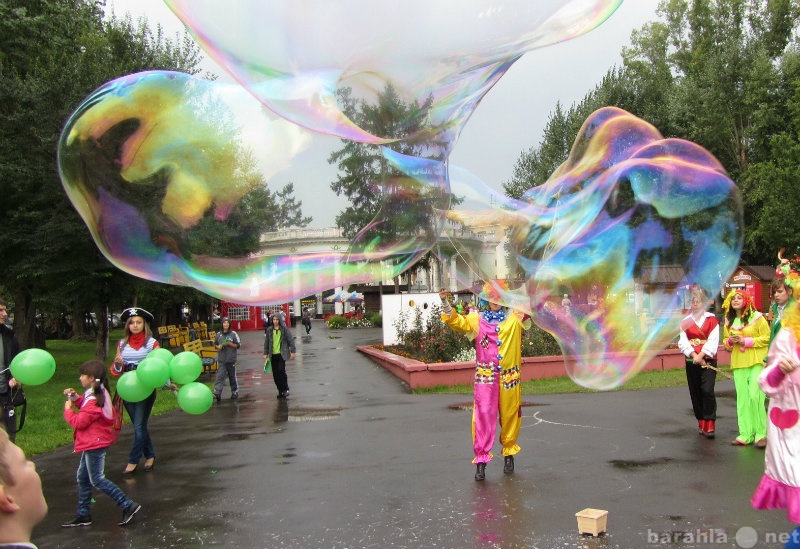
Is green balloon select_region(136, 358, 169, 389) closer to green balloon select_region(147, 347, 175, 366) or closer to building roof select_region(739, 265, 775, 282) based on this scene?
green balloon select_region(147, 347, 175, 366)

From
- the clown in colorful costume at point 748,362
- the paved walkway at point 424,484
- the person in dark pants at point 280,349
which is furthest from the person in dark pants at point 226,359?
the clown in colorful costume at point 748,362

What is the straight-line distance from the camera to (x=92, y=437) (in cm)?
593

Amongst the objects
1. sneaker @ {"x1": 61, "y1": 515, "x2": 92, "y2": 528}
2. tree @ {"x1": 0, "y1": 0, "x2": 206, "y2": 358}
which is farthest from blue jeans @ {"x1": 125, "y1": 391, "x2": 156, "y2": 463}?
tree @ {"x1": 0, "y1": 0, "x2": 206, "y2": 358}

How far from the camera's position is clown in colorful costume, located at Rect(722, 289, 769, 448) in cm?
761

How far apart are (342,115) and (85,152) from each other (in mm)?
2428

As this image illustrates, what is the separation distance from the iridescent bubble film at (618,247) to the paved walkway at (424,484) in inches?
44.4

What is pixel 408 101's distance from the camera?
6.90 m

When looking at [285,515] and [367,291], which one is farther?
[367,291]

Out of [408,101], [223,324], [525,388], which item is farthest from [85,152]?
[525,388]

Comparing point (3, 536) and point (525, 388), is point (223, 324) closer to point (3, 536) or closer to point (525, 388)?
point (525, 388)

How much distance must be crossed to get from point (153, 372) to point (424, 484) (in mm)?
2597

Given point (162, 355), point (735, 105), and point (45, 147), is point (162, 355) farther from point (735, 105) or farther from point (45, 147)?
point (735, 105)

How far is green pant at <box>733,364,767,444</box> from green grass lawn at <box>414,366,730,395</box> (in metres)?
4.50

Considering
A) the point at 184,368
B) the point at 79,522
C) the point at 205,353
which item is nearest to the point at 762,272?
the point at 205,353
